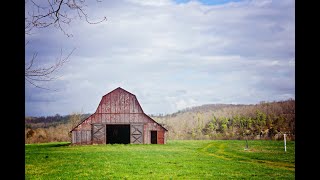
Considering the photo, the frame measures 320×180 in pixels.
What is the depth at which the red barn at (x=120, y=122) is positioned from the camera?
76.0ft

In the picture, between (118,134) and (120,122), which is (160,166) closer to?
(120,122)

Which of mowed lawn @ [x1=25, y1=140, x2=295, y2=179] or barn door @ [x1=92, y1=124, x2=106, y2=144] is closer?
mowed lawn @ [x1=25, y1=140, x2=295, y2=179]

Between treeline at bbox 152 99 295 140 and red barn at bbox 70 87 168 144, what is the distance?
94 centimetres

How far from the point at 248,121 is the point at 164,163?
1300cm

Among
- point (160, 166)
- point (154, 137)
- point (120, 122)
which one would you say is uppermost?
point (120, 122)

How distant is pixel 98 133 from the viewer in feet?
76.0

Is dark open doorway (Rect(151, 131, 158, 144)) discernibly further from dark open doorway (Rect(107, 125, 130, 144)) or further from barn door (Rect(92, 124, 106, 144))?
barn door (Rect(92, 124, 106, 144))

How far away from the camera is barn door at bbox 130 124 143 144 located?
76.3 ft

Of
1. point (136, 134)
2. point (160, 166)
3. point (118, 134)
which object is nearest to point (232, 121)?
point (136, 134)

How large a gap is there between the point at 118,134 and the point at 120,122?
182cm

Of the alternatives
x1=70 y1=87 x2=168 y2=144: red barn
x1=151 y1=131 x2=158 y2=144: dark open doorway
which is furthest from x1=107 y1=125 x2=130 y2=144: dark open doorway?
x1=151 y1=131 x2=158 y2=144: dark open doorway

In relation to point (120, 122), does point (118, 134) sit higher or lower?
lower

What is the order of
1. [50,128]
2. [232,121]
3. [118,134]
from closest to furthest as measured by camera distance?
1. [50,128]
2. [118,134]
3. [232,121]
